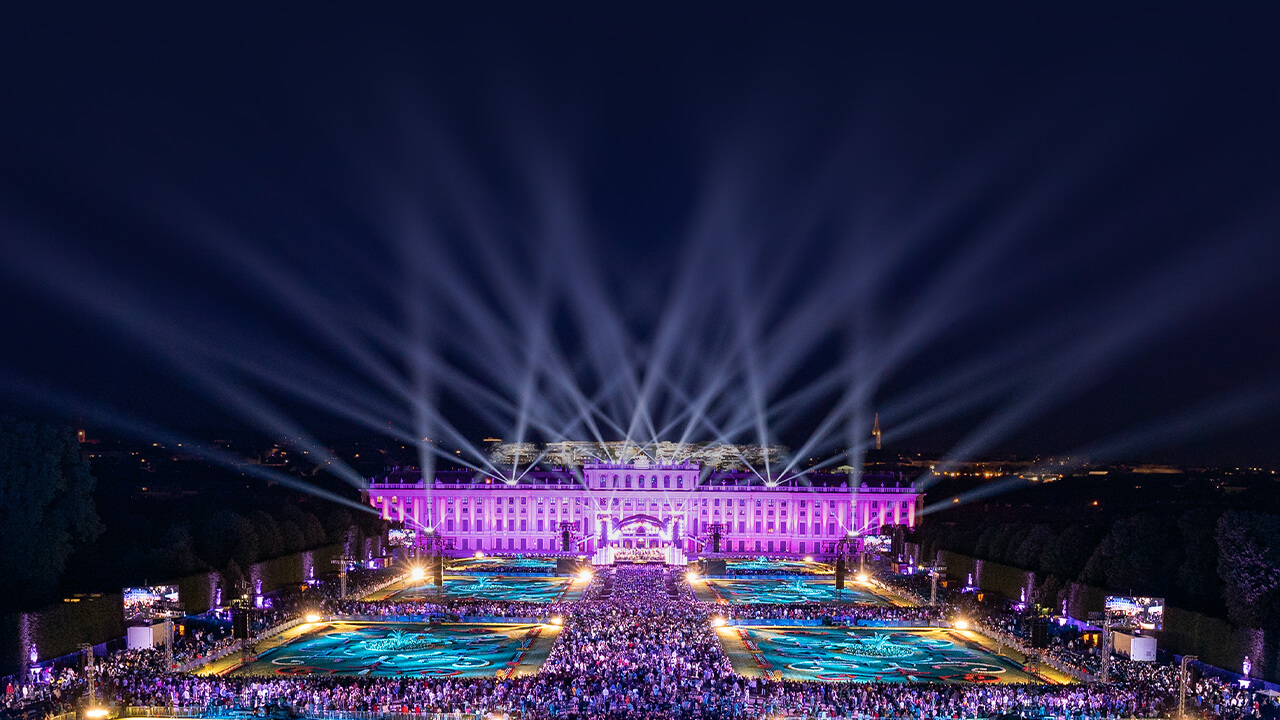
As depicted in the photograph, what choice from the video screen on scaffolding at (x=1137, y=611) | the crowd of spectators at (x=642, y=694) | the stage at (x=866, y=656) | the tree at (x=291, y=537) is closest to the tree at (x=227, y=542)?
the tree at (x=291, y=537)

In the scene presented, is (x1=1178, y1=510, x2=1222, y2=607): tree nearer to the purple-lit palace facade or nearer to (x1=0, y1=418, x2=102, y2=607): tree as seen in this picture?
(x1=0, y1=418, x2=102, y2=607): tree

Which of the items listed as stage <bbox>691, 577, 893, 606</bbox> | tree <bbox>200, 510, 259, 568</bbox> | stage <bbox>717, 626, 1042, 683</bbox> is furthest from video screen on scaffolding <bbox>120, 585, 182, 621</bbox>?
stage <bbox>691, 577, 893, 606</bbox>

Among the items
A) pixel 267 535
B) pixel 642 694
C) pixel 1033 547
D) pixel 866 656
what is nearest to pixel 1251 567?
pixel 866 656

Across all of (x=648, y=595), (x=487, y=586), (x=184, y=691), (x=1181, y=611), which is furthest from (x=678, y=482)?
(x=184, y=691)

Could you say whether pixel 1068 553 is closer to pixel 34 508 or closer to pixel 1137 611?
pixel 1137 611

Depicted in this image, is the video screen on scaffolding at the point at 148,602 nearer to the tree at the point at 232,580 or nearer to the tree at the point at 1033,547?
the tree at the point at 232,580

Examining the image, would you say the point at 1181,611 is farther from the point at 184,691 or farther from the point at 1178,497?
the point at 1178,497
